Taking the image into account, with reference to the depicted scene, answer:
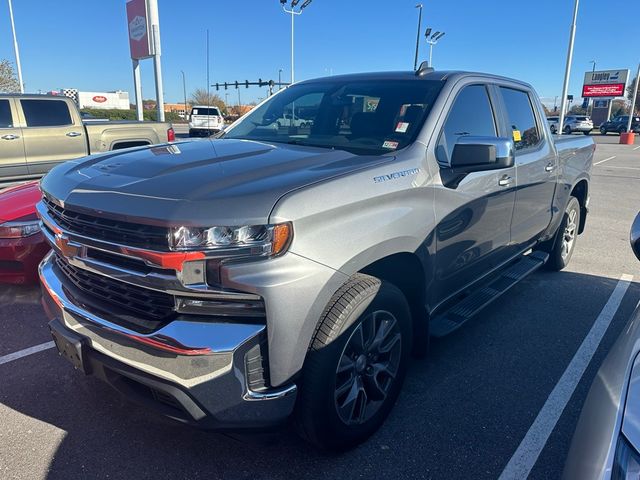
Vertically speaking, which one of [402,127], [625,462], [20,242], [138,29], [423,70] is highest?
[138,29]

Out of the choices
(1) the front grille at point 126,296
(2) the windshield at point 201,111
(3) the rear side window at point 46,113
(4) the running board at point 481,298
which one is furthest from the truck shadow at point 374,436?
(2) the windshield at point 201,111

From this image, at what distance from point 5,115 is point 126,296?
345 inches

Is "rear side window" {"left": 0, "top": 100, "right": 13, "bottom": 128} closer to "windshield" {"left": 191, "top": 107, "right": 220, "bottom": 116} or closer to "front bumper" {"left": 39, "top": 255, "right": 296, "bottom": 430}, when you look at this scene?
"front bumper" {"left": 39, "top": 255, "right": 296, "bottom": 430}

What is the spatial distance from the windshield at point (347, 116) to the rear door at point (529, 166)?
1.14 m

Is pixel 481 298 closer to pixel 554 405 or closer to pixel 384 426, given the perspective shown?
pixel 554 405

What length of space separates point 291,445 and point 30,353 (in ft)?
7.09

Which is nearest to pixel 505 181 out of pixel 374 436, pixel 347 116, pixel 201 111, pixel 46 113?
pixel 347 116

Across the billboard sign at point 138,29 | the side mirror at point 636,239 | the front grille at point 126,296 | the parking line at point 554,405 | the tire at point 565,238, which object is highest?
the billboard sign at point 138,29

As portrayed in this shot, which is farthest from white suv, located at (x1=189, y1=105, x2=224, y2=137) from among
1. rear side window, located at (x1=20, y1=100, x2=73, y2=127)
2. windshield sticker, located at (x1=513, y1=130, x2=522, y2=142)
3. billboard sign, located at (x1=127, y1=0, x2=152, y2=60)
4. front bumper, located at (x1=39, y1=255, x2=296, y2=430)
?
front bumper, located at (x1=39, y1=255, x2=296, y2=430)

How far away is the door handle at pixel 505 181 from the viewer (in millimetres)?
3561

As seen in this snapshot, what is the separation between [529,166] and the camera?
4082 millimetres

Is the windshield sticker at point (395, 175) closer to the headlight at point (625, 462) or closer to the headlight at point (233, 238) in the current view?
the headlight at point (233, 238)

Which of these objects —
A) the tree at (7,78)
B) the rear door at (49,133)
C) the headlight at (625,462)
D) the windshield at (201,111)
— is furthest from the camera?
the tree at (7,78)

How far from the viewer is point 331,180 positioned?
225 centimetres
